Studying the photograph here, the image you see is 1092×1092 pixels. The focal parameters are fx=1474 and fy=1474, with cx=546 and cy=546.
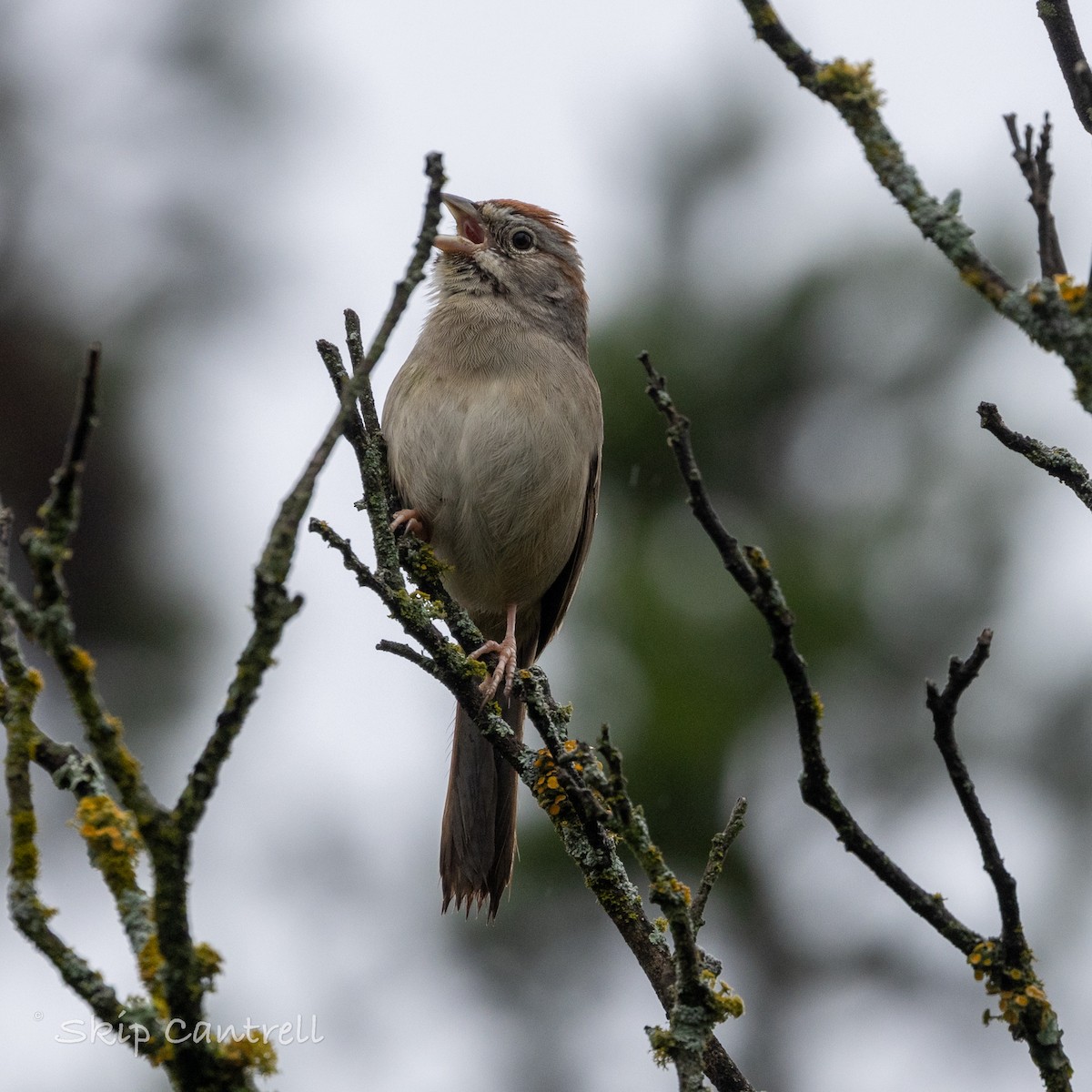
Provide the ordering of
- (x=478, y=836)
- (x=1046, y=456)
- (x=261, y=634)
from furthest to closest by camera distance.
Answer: (x=478, y=836) → (x=1046, y=456) → (x=261, y=634)

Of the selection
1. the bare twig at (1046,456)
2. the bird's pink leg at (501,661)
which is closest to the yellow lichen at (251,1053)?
the bare twig at (1046,456)

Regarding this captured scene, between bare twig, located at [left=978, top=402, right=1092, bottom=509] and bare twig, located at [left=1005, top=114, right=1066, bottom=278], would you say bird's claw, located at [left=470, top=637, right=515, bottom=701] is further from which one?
bare twig, located at [left=1005, top=114, right=1066, bottom=278]

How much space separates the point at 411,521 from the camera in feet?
16.9

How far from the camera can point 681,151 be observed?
397 inches

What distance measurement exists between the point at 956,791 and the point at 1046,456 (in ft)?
3.16

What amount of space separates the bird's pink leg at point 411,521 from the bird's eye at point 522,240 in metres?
1.39

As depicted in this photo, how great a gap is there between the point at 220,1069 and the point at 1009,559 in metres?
7.61

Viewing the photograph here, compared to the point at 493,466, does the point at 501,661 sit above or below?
below

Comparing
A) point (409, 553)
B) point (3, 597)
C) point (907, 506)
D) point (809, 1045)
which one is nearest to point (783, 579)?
point (907, 506)

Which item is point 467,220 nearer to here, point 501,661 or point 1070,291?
point 501,661

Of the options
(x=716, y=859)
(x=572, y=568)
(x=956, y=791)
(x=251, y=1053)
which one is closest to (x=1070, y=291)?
(x=956, y=791)

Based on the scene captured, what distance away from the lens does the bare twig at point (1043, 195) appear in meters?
2.13

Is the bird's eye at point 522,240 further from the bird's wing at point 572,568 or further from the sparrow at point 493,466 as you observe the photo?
the bird's wing at point 572,568

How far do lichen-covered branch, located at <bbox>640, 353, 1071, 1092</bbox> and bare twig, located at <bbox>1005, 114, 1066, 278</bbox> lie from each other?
56 cm
